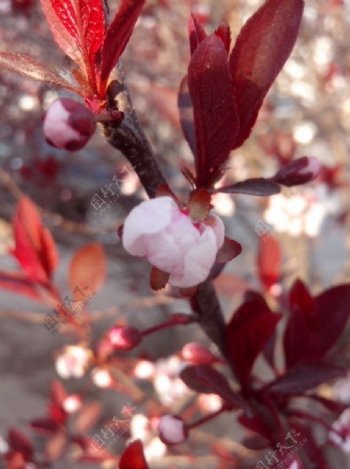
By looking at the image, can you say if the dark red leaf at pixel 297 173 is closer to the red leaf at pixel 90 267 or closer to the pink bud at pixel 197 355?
the pink bud at pixel 197 355

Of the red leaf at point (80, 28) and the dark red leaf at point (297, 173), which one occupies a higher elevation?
the red leaf at point (80, 28)

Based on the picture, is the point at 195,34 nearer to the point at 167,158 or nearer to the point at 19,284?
the point at 19,284

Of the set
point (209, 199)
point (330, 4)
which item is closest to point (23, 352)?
point (330, 4)

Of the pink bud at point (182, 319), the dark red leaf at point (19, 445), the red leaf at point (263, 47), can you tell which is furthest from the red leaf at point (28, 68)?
the dark red leaf at point (19, 445)

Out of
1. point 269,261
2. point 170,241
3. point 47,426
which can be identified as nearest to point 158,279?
point 170,241

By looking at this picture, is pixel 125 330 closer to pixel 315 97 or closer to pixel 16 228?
pixel 16 228
